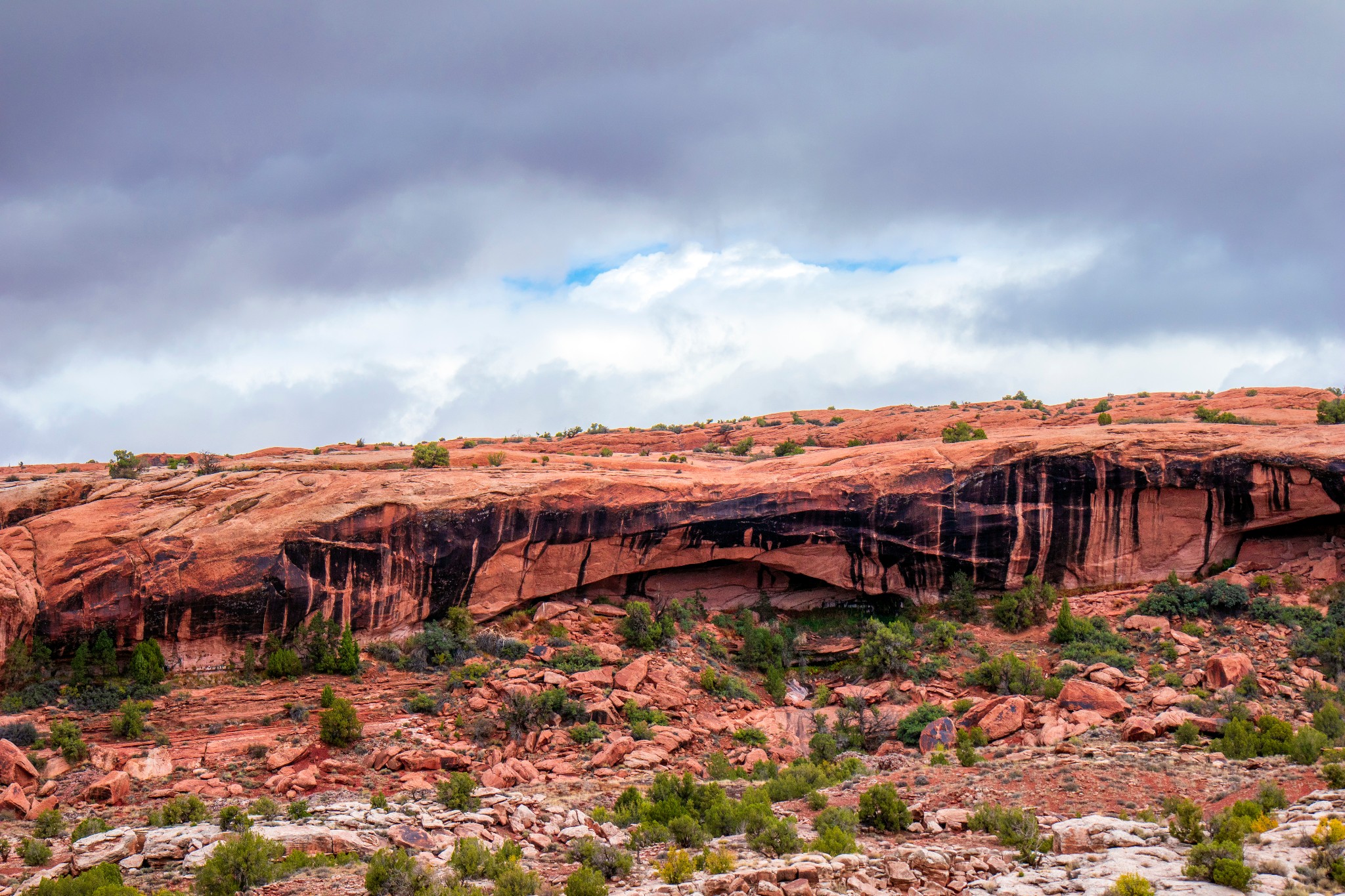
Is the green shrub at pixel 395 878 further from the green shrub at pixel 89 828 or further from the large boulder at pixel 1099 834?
the large boulder at pixel 1099 834

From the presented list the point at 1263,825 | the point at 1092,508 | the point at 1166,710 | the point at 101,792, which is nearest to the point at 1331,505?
the point at 1092,508

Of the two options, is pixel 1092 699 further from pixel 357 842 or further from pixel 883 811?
pixel 357 842

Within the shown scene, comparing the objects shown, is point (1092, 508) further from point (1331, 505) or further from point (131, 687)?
point (131, 687)

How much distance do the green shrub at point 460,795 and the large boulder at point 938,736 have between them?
39.5ft

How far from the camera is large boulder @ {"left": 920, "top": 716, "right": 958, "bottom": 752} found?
2241 centimetres

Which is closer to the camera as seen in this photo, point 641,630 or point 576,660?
point 576,660

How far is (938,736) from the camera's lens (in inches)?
892

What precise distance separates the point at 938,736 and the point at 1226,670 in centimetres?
886

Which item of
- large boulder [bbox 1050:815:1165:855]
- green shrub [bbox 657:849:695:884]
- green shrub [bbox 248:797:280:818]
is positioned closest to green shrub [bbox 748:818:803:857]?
green shrub [bbox 657:849:695:884]

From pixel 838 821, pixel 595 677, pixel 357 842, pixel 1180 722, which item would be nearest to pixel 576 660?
pixel 595 677

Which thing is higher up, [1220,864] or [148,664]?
[1220,864]

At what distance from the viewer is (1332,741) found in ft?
59.5

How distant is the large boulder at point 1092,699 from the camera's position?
74.2 feet

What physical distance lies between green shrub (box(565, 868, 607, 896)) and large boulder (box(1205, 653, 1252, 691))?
20257mm
